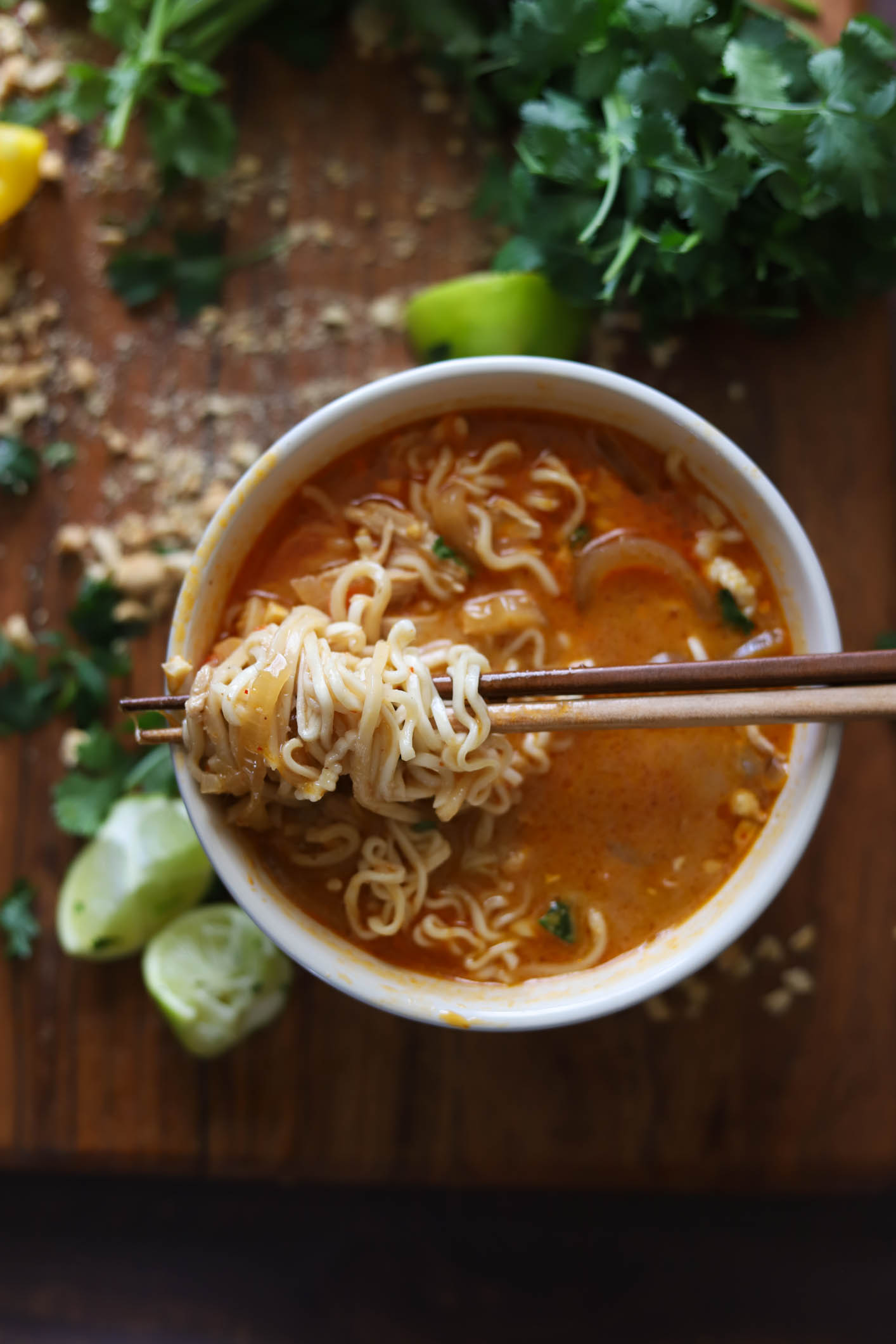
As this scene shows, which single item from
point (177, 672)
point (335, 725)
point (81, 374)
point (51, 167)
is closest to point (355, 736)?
point (335, 725)

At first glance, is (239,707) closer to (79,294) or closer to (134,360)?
(134,360)

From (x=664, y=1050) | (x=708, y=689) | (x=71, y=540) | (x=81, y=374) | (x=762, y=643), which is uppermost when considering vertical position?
(x=81, y=374)

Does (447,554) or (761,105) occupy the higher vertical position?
(761,105)

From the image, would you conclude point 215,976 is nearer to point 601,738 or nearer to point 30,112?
point 601,738

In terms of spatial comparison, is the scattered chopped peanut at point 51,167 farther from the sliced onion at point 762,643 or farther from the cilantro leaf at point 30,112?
the sliced onion at point 762,643

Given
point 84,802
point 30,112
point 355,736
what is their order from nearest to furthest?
point 355,736, point 84,802, point 30,112
